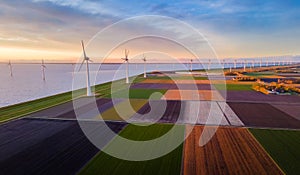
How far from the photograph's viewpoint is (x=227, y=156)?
14.1m

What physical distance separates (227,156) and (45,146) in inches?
535

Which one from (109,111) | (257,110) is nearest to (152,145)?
(109,111)

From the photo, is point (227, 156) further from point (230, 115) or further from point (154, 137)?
point (230, 115)

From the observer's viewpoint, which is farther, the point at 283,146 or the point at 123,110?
the point at 123,110

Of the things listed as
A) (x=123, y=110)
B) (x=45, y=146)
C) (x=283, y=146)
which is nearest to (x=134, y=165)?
(x=45, y=146)

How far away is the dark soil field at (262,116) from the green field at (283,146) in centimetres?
215

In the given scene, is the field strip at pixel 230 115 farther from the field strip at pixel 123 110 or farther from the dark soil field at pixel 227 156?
the field strip at pixel 123 110

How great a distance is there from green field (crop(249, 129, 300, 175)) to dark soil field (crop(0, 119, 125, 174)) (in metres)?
12.5

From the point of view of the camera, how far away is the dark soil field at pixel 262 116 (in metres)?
21.0

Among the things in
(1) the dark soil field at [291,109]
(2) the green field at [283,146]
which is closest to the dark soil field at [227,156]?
(2) the green field at [283,146]

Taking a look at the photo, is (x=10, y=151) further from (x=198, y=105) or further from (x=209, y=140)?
(x=198, y=105)

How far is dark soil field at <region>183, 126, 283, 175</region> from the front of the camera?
1232cm

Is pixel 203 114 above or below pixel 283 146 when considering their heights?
above

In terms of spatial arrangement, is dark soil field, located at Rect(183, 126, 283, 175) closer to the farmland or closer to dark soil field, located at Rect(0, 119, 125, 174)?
the farmland
